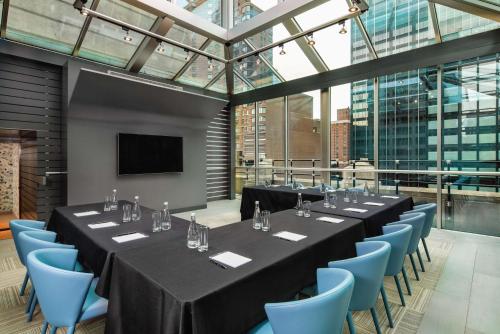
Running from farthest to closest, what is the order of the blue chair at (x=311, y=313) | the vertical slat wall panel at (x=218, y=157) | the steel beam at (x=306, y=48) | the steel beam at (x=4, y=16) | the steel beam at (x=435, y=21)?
the vertical slat wall panel at (x=218, y=157), the steel beam at (x=306, y=48), the steel beam at (x=435, y=21), the steel beam at (x=4, y=16), the blue chair at (x=311, y=313)

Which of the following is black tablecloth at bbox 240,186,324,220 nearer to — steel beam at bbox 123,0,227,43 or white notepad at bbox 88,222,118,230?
white notepad at bbox 88,222,118,230

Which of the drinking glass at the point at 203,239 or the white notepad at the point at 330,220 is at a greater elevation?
the drinking glass at the point at 203,239

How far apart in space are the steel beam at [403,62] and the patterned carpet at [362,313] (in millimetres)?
3586

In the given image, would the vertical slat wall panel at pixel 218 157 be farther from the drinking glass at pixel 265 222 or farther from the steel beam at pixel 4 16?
the drinking glass at pixel 265 222

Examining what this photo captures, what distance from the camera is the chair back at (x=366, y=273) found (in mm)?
1735

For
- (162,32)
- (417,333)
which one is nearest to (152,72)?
(162,32)

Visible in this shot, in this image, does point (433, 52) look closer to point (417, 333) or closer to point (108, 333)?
point (417, 333)

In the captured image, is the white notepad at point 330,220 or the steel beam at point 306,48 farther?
the steel beam at point 306,48

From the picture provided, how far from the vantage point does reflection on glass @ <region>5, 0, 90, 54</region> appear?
442 cm

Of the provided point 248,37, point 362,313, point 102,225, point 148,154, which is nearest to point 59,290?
point 102,225

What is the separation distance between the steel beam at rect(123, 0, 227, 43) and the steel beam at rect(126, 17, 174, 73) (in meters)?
0.17

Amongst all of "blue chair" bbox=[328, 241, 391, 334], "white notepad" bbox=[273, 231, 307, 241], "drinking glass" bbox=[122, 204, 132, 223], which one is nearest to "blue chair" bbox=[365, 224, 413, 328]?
"blue chair" bbox=[328, 241, 391, 334]

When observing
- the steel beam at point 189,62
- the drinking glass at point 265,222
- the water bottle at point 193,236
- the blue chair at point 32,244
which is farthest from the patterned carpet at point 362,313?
the steel beam at point 189,62

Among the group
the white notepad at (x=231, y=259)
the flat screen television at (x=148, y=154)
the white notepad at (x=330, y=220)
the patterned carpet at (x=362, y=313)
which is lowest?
the patterned carpet at (x=362, y=313)
